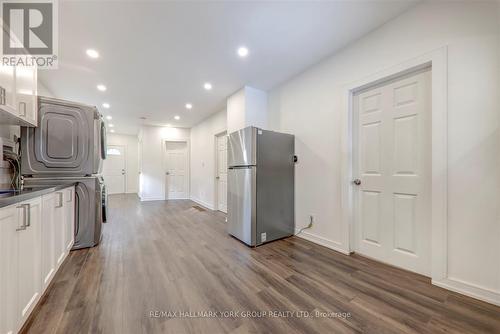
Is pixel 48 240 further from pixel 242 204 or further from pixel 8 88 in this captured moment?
pixel 242 204

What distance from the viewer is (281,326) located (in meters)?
1.30

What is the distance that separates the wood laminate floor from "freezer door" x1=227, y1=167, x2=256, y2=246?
0.88 ft

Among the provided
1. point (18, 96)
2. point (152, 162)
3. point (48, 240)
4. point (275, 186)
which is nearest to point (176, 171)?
point (152, 162)

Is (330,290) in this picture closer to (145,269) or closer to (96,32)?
(145,269)

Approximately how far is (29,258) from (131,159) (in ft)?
26.9

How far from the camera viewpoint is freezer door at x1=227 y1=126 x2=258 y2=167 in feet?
8.96

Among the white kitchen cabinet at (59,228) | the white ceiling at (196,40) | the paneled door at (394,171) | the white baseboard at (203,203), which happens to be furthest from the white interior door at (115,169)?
the paneled door at (394,171)

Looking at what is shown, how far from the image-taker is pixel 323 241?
2707mm

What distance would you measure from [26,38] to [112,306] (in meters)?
2.99

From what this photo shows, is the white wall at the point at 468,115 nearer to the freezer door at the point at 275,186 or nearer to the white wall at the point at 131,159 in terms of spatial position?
the freezer door at the point at 275,186

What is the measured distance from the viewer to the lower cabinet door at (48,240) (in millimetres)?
1572

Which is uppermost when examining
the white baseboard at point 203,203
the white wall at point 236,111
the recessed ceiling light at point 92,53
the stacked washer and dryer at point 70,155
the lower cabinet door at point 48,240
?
the recessed ceiling light at point 92,53

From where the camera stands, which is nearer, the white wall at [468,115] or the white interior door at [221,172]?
the white wall at [468,115]

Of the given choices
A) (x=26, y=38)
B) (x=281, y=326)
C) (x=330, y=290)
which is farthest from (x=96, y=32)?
(x=330, y=290)
